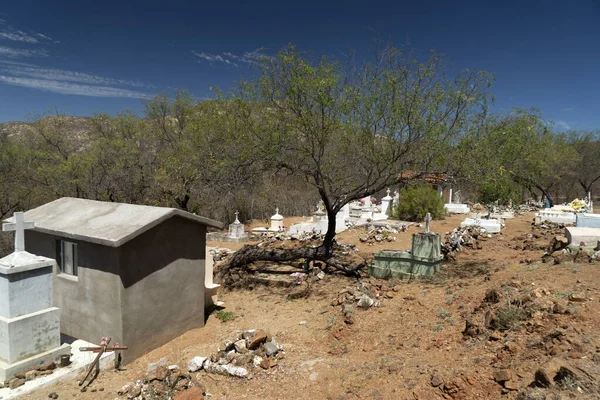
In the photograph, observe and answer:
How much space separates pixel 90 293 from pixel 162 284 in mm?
1079

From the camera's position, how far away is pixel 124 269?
18.9ft

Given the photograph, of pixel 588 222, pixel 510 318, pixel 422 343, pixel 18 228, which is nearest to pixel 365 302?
pixel 422 343

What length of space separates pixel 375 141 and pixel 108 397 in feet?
25.9

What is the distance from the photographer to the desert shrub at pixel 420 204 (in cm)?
2098

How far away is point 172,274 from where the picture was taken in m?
6.64

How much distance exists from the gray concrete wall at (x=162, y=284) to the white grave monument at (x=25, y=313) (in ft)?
3.12

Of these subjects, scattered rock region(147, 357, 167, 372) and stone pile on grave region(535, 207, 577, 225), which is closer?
scattered rock region(147, 357, 167, 372)

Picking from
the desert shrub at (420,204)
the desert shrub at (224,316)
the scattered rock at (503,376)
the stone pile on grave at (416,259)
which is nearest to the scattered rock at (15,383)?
the desert shrub at (224,316)

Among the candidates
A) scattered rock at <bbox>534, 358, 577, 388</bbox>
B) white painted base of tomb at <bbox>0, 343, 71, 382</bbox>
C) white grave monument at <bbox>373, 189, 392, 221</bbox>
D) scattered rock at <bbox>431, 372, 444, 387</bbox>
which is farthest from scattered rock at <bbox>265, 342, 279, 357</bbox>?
white grave monument at <bbox>373, 189, 392, 221</bbox>

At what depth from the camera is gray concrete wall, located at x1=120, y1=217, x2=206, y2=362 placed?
591 centimetres

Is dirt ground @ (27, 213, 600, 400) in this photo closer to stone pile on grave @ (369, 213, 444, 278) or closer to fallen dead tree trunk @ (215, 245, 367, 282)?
stone pile on grave @ (369, 213, 444, 278)

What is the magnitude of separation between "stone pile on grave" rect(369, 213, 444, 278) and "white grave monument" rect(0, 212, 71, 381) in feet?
22.5

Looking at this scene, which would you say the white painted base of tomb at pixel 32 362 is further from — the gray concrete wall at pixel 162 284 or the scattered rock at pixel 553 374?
the scattered rock at pixel 553 374

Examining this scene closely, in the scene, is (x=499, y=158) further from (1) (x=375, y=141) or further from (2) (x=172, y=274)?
(2) (x=172, y=274)
